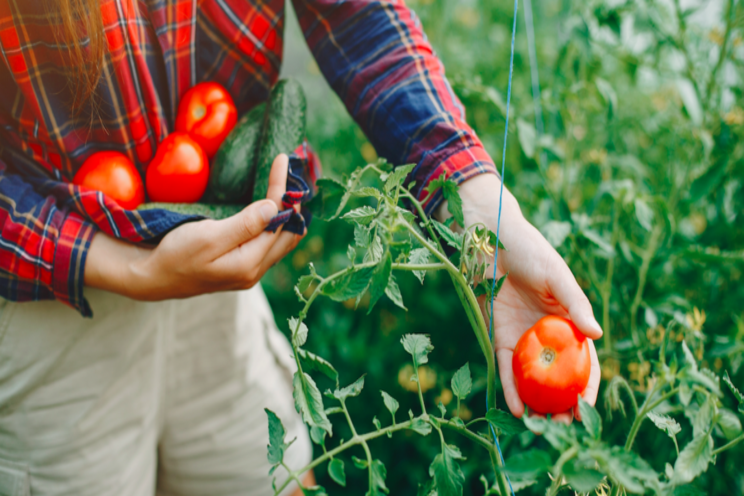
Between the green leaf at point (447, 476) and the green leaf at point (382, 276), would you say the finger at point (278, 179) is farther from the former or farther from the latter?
the green leaf at point (447, 476)

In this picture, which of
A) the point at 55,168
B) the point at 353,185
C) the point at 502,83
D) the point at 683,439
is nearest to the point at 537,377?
the point at 353,185

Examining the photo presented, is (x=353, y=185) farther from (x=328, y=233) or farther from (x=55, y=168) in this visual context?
(x=328, y=233)

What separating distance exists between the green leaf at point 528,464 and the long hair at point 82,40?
82 cm

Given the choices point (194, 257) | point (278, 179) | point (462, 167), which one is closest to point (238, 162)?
point (278, 179)

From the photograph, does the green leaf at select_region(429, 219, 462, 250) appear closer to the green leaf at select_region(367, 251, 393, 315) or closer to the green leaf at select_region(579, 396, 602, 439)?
the green leaf at select_region(367, 251, 393, 315)

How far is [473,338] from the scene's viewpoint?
5.06 feet

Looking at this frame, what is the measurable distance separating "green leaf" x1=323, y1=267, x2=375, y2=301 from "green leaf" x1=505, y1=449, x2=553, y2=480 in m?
0.24

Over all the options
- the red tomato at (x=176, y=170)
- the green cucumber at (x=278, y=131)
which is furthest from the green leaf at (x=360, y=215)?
the red tomato at (x=176, y=170)

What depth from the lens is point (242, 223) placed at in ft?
2.68

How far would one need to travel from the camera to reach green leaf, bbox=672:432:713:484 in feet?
1.66

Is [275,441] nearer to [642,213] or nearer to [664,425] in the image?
[664,425]

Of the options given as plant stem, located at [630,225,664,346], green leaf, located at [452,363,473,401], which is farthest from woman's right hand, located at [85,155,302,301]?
plant stem, located at [630,225,664,346]

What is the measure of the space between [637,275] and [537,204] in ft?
1.06

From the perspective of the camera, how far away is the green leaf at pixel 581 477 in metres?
0.47
